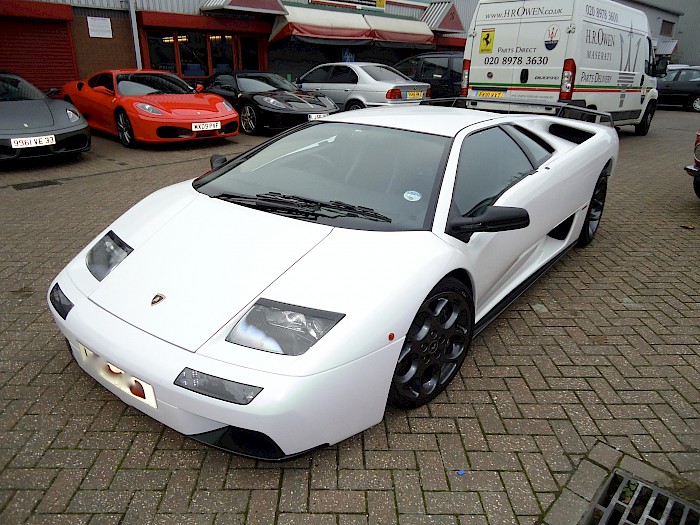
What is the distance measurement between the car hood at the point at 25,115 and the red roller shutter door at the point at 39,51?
508 cm

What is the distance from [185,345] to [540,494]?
4.86ft

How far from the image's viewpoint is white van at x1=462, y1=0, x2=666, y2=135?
814 centimetres

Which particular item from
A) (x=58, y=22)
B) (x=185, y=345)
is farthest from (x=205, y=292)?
(x=58, y=22)

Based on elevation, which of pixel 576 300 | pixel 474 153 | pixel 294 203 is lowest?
pixel 576 300

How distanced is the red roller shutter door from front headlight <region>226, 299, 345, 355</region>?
464 inches

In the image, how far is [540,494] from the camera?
1.96m

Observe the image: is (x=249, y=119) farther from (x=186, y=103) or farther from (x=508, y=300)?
(x=508, y=300)

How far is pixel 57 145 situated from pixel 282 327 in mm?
6293

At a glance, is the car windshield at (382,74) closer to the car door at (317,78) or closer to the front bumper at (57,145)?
the car door at (317,78)

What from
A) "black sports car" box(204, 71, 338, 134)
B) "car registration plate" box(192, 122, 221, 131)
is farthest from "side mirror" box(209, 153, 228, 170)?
"black sports car" box(204, 71, 338, 134)

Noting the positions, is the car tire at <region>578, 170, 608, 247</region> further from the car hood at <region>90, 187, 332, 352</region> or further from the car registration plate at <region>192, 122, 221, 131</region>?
the car registration plate at <region>192, 122, 221, 131</region>

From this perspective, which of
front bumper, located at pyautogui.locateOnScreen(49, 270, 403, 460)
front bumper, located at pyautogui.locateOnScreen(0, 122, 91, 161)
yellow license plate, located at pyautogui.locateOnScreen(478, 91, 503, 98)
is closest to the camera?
front bumper, located at pyautogui.locateOnScreen(49, 270, 403, 460)

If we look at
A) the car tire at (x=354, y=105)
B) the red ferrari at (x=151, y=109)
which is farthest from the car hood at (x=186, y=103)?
the car tire at (x=354, y=105)

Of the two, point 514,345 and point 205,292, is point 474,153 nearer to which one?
point 514,345
